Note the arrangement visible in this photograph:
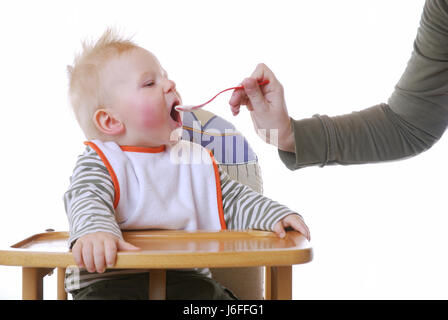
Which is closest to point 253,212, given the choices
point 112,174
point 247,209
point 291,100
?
point 247,209

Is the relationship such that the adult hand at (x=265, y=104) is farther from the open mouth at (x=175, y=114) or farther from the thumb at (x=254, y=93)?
the open mouth at (x=175, y=114)

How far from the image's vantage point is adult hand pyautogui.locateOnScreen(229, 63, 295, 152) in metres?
1.07

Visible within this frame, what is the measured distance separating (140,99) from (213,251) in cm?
41

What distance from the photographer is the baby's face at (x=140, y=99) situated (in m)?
1.09

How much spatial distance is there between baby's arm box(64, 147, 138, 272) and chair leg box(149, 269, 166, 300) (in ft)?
0.30

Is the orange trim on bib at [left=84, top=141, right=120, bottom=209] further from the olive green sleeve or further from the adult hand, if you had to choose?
the olive green sleeve

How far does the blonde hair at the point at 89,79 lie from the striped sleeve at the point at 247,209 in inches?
12.1

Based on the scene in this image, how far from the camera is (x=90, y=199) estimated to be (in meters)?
0.94

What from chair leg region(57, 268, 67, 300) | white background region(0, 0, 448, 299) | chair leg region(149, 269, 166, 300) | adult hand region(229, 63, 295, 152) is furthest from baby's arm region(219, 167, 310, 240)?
white background region(0, 0, 448, 299)

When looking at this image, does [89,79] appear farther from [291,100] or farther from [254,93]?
[291,100]

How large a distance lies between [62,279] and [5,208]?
997 mm
